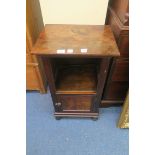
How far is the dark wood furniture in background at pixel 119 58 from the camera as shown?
1.02m

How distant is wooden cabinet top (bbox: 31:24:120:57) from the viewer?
3.08 feet

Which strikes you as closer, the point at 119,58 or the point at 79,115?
the point at 119,58

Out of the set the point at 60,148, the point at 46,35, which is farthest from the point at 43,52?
the point at 60,148

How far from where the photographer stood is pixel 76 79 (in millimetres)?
1366

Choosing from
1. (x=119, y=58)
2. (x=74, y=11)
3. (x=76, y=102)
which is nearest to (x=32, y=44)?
(x=74, y=11)

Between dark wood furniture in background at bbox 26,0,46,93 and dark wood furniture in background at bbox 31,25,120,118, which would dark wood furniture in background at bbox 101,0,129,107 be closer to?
dark wood furniture in background at bbox 31,25,120,118

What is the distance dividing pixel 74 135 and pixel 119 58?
691 mm

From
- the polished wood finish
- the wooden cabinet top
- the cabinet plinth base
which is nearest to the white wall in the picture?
the wooden cabinet top

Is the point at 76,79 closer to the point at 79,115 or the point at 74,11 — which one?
the point at 79,115

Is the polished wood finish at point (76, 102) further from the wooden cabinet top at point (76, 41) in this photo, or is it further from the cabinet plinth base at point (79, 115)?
the wooden cabinet top at point (76, 41)

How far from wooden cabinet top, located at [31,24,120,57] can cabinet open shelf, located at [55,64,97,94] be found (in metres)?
A: 0.38

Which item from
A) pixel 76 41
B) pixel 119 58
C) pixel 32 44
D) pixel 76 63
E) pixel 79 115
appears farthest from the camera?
pixel 76 63
